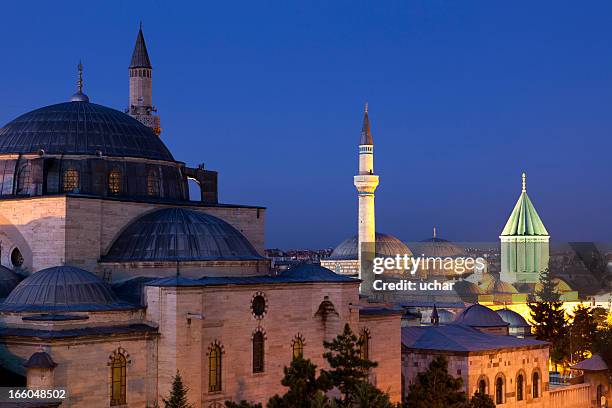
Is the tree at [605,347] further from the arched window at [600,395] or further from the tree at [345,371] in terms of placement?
the tree at [345,371]

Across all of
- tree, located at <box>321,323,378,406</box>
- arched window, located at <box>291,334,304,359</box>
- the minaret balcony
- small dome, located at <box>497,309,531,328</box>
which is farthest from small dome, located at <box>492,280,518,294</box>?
tree, located at <box>321,323,378,406</box>

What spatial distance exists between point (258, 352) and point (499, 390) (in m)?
11.6

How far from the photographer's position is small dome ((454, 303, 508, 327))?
45.3 m

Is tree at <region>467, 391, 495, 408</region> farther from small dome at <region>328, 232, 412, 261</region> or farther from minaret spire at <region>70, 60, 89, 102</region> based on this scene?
small dome at <region>328, 232, 412, 261</region>

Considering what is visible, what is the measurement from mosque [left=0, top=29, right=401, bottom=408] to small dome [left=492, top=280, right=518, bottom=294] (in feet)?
142

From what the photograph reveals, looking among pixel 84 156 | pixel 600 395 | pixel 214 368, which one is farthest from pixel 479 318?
pixel 84 156

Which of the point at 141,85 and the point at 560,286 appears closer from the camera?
the point at 141,85

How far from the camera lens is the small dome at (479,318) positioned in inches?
1783

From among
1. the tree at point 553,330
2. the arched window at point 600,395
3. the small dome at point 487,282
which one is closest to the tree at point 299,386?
the arched window at point 600,395

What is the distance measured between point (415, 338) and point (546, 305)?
2219 cm

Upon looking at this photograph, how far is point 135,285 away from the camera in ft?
95.2

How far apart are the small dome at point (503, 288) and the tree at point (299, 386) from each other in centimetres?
5238

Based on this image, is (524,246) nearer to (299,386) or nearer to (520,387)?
(520,387)

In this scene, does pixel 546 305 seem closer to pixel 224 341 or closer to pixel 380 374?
pixel 380 374
